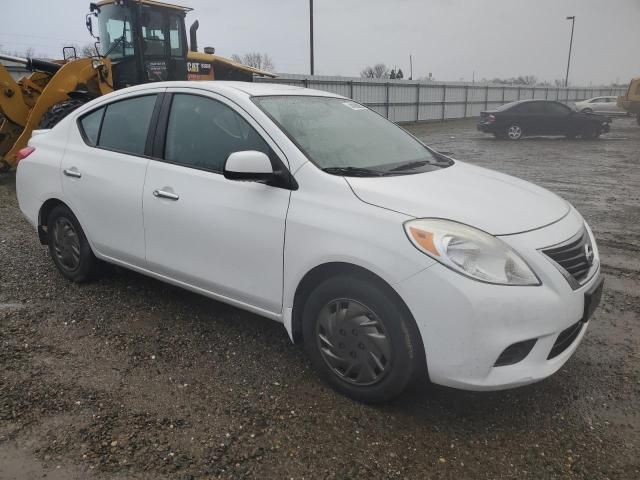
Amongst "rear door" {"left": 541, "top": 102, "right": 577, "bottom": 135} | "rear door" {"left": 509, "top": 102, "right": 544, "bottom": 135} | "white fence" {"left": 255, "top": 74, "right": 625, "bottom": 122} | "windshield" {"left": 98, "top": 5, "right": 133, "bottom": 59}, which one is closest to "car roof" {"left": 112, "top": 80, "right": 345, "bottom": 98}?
"windshield" {"left": 98, "top": 5, "right": 133, "bottom": 59}

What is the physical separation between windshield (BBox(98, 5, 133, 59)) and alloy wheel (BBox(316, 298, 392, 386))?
9.88m

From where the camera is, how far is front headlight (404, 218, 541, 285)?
2.40 meters

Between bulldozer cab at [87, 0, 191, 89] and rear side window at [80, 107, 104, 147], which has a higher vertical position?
bulldozer cab at [87, 0, 191, 89]

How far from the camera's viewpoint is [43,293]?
4.34 m

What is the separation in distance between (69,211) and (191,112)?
1.52 metres

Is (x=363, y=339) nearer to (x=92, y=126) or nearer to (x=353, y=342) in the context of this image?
(x=353, y=342)

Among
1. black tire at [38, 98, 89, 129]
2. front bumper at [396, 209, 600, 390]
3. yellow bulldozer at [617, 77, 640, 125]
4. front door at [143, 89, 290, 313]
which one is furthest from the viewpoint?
yellow bulldozer at [617, 77, 640, 125]

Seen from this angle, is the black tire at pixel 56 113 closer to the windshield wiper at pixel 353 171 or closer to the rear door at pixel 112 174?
the rear door at pixel 112 174

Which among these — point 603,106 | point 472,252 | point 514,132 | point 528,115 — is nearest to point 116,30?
point 472,252

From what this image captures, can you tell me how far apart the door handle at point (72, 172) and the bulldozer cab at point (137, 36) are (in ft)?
24.4

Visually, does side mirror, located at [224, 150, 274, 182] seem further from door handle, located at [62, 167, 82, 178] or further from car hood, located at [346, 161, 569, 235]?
door handle, located at [62, 167, 82, 178]

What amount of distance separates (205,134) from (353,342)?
5.55 feet

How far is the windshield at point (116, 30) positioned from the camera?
1062 centimetres

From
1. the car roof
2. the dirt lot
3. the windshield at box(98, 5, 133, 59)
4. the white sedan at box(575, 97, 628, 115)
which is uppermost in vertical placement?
the windshield at box(98, 5, 133, 59)
